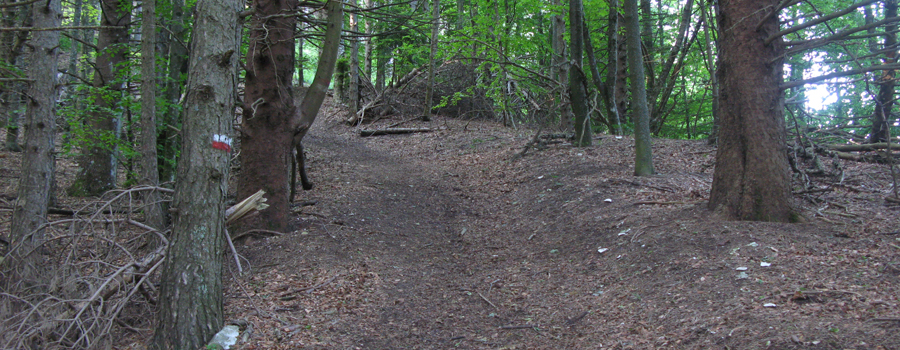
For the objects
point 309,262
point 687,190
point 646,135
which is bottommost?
point 309,262

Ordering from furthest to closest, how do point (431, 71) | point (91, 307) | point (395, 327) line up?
point (431, 71) < point (395, 327) < point (91, 307)

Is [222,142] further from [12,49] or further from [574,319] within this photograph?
[12,49]

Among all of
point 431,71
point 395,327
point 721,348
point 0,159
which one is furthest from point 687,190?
point 0,159

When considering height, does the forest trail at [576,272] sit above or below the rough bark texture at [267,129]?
below

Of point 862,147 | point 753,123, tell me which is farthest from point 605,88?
point 753,123

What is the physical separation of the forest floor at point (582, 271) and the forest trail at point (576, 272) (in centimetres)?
2

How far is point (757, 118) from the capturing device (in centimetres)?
516

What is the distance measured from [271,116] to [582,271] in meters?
4.22

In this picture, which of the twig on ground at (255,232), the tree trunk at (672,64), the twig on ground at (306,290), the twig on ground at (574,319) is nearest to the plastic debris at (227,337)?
the twig on ground at (306,290)

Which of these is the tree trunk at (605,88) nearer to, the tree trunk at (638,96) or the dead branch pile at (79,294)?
the tree trunk at (638,96)

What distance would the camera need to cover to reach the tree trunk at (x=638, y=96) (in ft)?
26.1

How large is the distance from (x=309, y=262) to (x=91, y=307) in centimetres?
207

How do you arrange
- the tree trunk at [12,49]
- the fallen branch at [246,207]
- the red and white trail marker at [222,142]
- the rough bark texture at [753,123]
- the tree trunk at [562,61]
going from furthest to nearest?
1. the tree trunk at [562,61]
2. the tree trunk at [12,49]
3. the fallen branch at [246,207]
4. the rough bark texture at [753,123]
5. the red and white trail marker at [222,142]

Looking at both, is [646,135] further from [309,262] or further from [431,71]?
[431,71]
